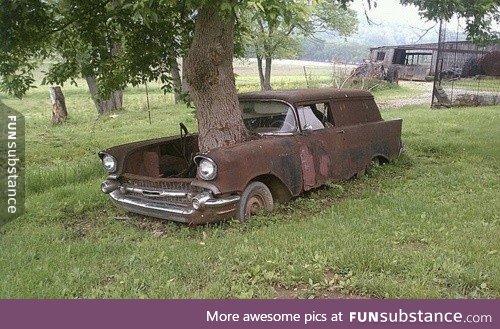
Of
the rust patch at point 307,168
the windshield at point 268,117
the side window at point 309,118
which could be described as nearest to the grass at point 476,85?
the side window at point 309,118

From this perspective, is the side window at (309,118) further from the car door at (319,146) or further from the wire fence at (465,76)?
the wire fence at (465,76)

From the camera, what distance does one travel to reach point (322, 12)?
27.7 m

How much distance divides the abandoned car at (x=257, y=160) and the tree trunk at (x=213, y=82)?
35 cm

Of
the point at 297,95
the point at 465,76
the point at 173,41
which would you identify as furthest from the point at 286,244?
the point at 465,76

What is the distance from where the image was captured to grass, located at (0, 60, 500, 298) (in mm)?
3850

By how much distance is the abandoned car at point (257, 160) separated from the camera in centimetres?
536

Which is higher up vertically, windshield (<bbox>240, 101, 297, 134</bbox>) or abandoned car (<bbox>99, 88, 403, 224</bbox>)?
windshield (<bbox>240, 101, 297, 134</bbox>)

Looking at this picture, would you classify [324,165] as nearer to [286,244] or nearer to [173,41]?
[286,244]

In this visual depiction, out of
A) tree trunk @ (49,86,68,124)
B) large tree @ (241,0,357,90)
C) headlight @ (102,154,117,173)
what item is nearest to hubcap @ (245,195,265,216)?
headlight @ (102,154,117,173)

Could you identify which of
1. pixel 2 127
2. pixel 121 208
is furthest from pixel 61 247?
pixel 2 127

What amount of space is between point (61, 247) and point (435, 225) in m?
3.70

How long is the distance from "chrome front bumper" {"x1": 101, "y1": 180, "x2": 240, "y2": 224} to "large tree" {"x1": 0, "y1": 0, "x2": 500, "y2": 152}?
1077 mm

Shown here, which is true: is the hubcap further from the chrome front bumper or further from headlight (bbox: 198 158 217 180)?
headlight (bbox: 198 158 217 180)
